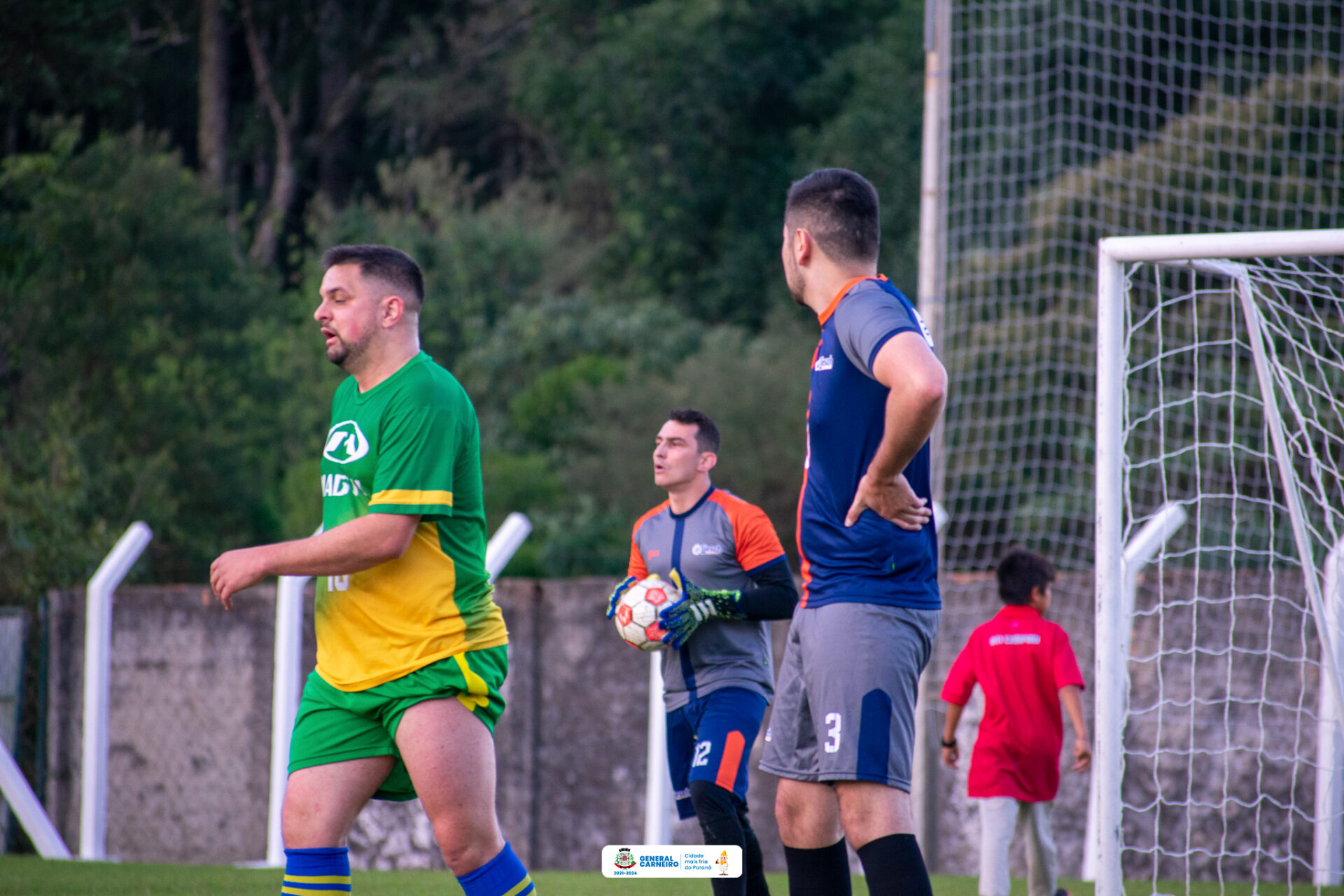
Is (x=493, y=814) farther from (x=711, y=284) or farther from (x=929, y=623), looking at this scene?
(x=711, y=284)

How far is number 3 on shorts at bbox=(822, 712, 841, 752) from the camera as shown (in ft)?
11.2

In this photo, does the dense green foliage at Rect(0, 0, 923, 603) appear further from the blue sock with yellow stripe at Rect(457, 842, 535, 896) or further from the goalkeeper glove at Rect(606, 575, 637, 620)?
the blue sock with yellow stripe at Rect(457, 842, 535, 896)

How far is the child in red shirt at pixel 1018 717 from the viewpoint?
5902mm

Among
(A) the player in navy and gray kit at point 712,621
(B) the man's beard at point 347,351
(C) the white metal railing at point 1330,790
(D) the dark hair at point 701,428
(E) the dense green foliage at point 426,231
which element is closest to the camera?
(B) the man's beard at point 347,351

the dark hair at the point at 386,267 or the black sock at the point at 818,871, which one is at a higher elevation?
the dark hair at the point at 386,267

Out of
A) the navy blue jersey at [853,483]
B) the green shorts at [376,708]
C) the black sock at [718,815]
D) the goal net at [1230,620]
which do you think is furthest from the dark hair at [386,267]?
the goal net at [1230,620]

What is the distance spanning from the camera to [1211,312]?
1382 cm

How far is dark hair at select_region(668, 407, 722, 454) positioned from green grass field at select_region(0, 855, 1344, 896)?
2293 millimetres

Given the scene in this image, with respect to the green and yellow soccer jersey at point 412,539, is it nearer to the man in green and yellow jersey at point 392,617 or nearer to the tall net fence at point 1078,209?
the man in green and yellow jersey at point 392,617

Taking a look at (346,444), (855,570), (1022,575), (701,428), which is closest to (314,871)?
(346,444)

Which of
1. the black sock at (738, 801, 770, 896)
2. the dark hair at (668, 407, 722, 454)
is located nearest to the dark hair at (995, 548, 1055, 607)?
the dark hair at (668, 407, 722, 454)

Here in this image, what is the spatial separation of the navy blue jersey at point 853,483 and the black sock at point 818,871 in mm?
659

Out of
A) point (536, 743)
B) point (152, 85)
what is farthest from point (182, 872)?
point (152, 85)

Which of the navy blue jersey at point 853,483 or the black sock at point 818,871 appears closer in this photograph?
the navy blue jersey at point 853,483
